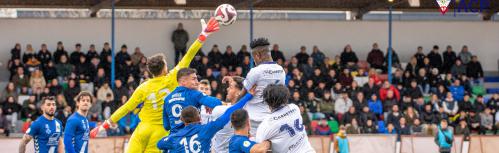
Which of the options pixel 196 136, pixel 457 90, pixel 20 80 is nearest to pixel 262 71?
pixel 196 136

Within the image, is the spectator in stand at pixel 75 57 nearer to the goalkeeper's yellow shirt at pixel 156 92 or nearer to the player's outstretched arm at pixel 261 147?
the goalkeeper's yellow shirt at pixel 156 92

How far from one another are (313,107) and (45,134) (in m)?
17.2

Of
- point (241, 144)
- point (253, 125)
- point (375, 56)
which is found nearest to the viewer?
point (241, 144)

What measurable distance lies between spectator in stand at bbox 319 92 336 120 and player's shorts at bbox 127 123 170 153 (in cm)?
1871

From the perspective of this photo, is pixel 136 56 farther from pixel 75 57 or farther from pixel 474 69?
pixel 474 69

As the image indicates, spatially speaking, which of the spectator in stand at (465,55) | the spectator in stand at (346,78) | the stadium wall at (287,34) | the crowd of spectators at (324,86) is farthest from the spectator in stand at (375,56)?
the spectator in stand at (465,55)

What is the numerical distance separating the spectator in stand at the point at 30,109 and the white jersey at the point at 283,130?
2037cm

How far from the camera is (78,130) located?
15117 millimetres

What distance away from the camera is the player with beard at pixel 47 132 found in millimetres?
15406

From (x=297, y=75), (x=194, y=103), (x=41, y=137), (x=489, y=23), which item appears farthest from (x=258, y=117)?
(x=489, y=23)

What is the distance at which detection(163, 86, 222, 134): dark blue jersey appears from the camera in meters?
12.0

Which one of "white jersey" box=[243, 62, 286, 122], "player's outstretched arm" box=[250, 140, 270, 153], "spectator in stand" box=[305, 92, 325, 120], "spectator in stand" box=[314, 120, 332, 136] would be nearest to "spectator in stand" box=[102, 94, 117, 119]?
"spectator in stand" box=[305, 92, 325, 120]

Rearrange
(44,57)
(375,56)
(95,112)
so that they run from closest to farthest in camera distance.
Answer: (95,112), (44,57), (375,56)

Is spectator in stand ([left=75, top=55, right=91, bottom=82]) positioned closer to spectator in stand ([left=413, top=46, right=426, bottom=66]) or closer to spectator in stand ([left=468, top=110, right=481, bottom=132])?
spectator in stand ([left=413, top=46, right=426, bottom=66])
